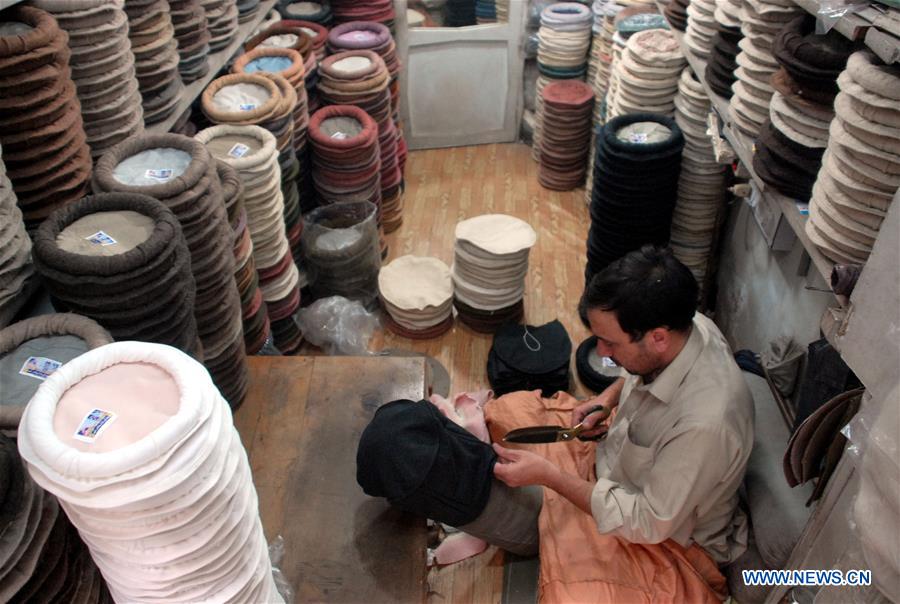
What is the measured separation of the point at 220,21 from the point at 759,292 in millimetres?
3121

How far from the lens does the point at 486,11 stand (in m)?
6.21

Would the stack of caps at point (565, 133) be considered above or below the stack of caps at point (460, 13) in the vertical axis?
below

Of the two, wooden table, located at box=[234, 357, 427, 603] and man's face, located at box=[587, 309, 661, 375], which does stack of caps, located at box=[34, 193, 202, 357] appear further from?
man's face, located at box=[587, 309, 661, 375]

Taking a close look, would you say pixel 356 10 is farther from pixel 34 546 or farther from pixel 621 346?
pixel 34 546

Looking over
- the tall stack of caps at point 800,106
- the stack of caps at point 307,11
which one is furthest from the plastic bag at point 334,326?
the tall stack of caps at point 800,106

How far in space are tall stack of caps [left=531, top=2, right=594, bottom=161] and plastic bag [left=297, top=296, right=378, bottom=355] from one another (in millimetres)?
2619

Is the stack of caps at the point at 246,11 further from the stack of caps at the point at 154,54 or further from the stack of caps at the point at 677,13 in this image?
the stack of caps at the point at 677,13

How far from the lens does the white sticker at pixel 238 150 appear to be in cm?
307

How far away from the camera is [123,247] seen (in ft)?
5.97

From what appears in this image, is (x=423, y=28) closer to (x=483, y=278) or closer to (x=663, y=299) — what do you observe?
A: (x=483, y=278)

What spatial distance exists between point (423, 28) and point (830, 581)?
558cm

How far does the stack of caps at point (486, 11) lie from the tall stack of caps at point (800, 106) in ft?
14.4

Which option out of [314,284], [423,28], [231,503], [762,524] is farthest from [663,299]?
[423,28]

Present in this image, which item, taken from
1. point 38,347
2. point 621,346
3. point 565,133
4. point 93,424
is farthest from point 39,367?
point 565,133
